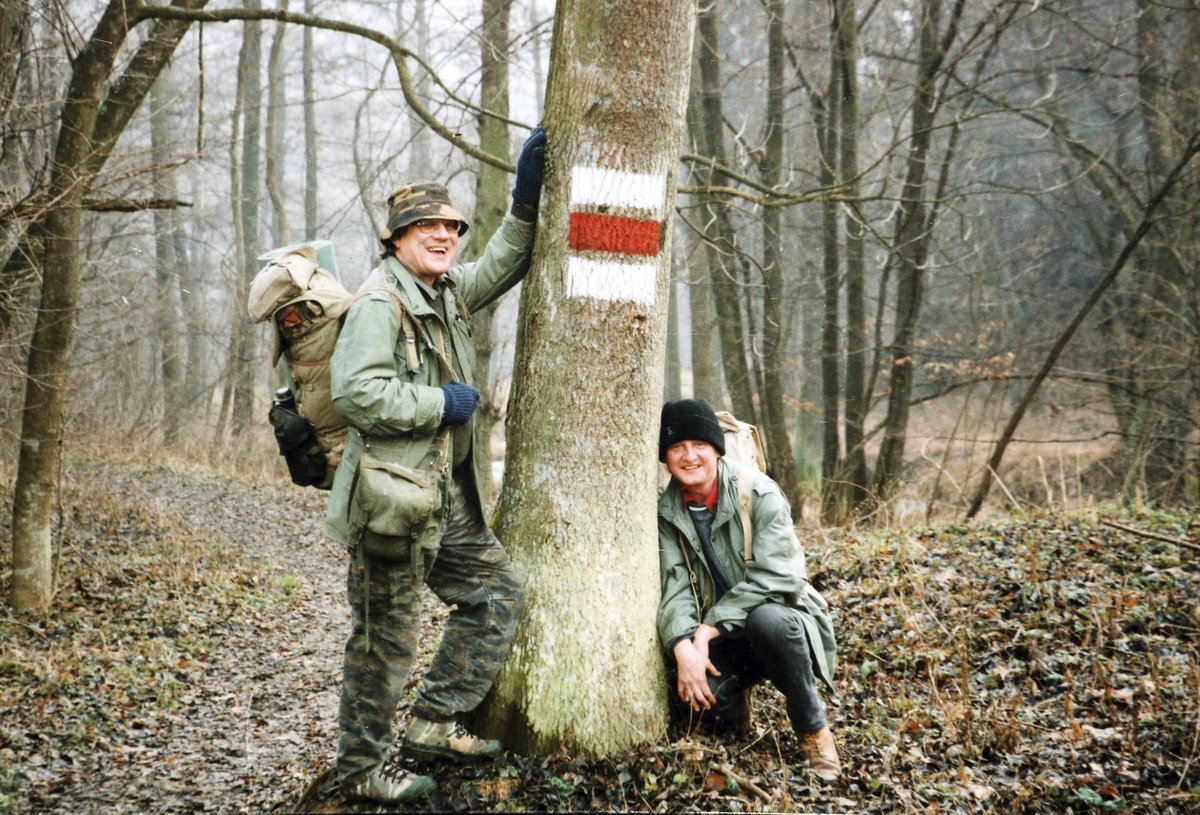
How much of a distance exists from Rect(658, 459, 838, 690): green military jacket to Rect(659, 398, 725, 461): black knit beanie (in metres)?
0.16

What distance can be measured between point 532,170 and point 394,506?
1.48 m

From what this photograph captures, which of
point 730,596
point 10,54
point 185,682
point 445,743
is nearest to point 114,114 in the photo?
point 10,54

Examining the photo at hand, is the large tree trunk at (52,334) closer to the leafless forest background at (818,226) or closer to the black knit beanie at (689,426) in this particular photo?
the leafless forest background at (818,226)

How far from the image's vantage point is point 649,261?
3328mm

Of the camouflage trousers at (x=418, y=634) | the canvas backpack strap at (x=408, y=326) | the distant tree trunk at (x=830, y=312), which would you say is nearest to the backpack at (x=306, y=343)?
the canvas backpack strap at (x=408, y=326)

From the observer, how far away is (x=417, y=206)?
3.29 m

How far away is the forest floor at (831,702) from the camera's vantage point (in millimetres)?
3164

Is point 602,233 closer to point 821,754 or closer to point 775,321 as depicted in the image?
point 821,754

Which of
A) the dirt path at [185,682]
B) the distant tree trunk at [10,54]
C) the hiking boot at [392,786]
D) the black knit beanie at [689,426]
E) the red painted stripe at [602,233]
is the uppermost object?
the distant tree trunk at [10,54]

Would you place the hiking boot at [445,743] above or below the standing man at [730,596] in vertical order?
below

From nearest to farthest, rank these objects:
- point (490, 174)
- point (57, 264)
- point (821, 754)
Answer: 1. point (821, 754)
2. point (57, 264)
3. point (490, 174)

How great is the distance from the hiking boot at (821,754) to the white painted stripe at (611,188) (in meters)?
2.27

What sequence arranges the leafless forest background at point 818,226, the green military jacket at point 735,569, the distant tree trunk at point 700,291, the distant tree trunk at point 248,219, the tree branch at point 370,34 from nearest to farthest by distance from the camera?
1. the green military jacket at point 735,569
2. the tree branch at point 370,34
3. the leafless forest background at point 818,226
4. the distant tree trunk at point 700,291
5. the distant tree trunk at point 248,219

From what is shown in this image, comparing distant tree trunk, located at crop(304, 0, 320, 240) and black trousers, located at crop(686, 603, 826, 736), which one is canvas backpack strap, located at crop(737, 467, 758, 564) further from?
distant tree trunk, located at crop(304, 0, 320, 240)
